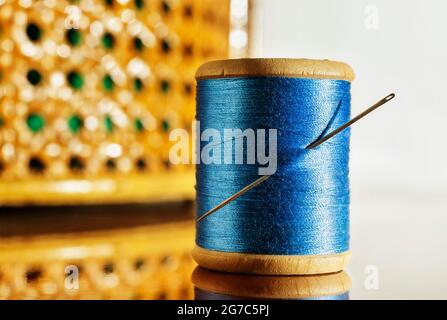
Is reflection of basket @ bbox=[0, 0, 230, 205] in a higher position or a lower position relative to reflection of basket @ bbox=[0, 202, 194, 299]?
higher

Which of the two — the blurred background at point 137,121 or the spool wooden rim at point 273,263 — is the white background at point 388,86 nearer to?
the blurred background at point 137,121

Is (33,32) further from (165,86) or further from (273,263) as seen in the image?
(273,263)

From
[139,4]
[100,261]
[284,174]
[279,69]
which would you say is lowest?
[100,261]

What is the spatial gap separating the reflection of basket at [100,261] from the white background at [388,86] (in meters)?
0.80

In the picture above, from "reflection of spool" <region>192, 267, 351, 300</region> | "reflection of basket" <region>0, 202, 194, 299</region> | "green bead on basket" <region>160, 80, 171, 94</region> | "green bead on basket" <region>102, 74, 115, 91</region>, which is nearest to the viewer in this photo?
"reflection of spool" <region>192, 267, 351, 300</region>

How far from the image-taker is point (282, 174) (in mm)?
846

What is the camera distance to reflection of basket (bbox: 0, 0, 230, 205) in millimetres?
1431

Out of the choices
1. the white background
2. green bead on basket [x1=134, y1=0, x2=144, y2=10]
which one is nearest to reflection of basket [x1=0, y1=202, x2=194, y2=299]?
green bead on basket [x1=134, y1=0, x2=144, y2=10]

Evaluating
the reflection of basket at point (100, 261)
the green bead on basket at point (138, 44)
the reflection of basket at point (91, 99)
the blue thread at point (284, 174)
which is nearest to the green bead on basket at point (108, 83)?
the reflection of basket at point (91, 99)

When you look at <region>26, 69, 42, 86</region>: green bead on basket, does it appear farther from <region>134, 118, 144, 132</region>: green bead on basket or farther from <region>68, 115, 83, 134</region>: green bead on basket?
<region>134, 118, 144, 132</region>: green bead on basket

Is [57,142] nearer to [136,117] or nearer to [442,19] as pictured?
[136,117]

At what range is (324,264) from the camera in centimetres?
86

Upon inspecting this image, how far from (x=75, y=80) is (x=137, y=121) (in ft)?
0.65

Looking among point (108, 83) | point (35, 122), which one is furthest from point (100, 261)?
point (108, 83)
